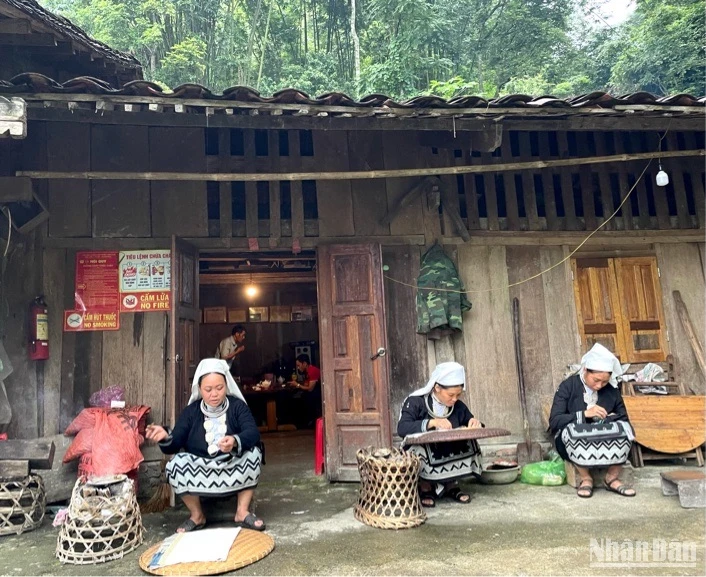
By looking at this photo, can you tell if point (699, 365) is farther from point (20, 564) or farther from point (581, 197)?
point (20, 564)

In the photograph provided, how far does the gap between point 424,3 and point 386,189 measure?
42.9ft

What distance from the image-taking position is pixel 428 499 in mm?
4613

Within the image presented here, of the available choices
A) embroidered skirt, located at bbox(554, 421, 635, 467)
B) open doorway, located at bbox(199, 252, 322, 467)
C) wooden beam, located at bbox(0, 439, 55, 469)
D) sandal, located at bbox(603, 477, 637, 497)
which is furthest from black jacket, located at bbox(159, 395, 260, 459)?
open doorway, located at bbox(199, 252, 322, 467)

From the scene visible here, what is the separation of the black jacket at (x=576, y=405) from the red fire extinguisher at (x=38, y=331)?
5.09 m

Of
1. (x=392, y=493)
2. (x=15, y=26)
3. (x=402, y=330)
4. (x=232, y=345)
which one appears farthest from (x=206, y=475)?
(x=15, y=26)

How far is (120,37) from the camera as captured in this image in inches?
672

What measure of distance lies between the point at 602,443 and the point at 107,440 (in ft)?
14.9

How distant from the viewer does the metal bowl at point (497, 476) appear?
5266mm

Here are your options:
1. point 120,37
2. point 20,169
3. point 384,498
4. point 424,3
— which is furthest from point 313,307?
point 120,37

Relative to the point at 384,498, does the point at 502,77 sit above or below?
above

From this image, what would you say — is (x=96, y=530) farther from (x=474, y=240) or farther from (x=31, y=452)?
(x=474, y=240)

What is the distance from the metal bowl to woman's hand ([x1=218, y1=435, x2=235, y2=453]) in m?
2.66

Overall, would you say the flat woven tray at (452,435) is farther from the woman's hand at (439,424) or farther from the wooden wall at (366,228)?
the wooden wall at (366,228)

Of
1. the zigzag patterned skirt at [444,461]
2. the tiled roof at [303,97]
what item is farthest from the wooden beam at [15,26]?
the zigzag patterned skirt at [444,461]
